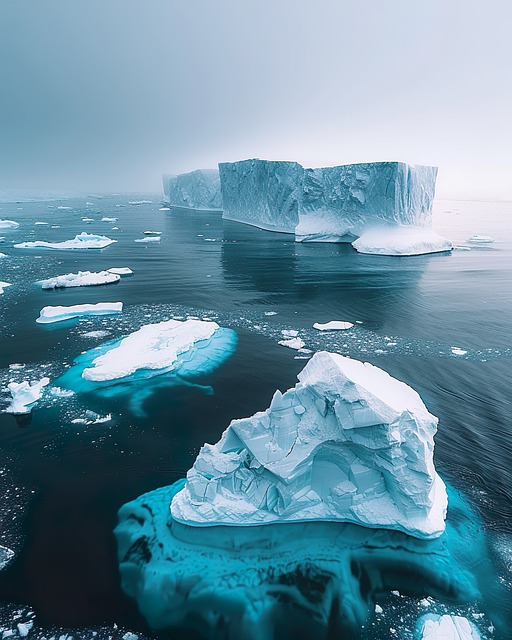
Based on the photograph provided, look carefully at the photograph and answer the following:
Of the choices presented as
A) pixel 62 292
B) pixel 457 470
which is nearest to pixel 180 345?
pixel 457 470

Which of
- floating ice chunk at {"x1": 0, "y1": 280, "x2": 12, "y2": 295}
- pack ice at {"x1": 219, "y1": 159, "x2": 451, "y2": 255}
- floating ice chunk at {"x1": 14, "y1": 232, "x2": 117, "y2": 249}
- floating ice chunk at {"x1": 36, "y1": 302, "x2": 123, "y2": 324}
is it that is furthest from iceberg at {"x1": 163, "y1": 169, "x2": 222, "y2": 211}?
floating ice chunk at {"x1": 36, "y1": 302, "x2": 123, "y2": 324}

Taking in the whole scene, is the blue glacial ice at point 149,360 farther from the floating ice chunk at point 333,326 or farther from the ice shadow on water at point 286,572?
the ice shadow on water at point 286,572

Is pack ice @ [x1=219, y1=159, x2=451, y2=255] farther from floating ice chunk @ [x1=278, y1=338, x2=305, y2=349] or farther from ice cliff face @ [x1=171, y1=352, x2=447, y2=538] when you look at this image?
ice cliff face @ [x1=171, y1=352, x2=447, y2=538]

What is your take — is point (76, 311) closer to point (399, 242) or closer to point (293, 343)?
point (293, 343)

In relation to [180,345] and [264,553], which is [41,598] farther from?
[180,345]

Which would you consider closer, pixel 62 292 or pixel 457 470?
pixel 457 470
